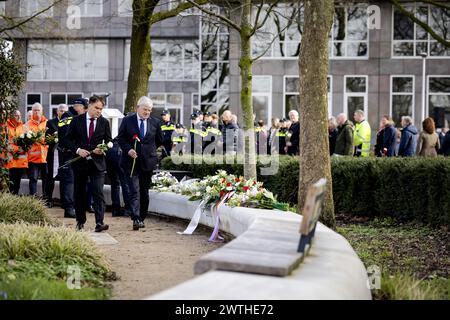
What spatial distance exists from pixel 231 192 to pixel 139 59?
10.4 m

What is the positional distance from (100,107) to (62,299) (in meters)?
5.95

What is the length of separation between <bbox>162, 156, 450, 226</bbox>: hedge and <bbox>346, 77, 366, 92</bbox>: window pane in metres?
20.1

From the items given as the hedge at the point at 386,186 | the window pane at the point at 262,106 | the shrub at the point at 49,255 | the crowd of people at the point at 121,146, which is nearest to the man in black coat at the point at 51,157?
the crowd of people at the point at 121,146

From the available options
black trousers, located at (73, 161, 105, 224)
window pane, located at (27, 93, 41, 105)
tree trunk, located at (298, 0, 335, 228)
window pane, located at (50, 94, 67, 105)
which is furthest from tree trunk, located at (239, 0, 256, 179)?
window pane, located at (27, 93, 41, 105)

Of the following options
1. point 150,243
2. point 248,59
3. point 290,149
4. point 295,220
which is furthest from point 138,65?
point 295,220

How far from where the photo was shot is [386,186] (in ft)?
46.4

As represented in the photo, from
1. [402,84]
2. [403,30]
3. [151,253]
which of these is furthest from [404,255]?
[403,30]

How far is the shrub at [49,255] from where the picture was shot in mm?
7328

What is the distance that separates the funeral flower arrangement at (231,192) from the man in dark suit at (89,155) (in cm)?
159

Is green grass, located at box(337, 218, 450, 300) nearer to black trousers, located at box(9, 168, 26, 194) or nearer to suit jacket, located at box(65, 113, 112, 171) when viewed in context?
suit jacket, located at box(65, 113, 112, 171)

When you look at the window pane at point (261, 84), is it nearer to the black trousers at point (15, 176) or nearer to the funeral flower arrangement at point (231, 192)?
the black trousers at point (15, 176)

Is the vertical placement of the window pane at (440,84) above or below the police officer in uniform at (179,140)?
above

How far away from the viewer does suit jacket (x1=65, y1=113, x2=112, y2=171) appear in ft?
38.5

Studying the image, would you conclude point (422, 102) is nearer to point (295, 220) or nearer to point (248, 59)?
point (248, 59)
